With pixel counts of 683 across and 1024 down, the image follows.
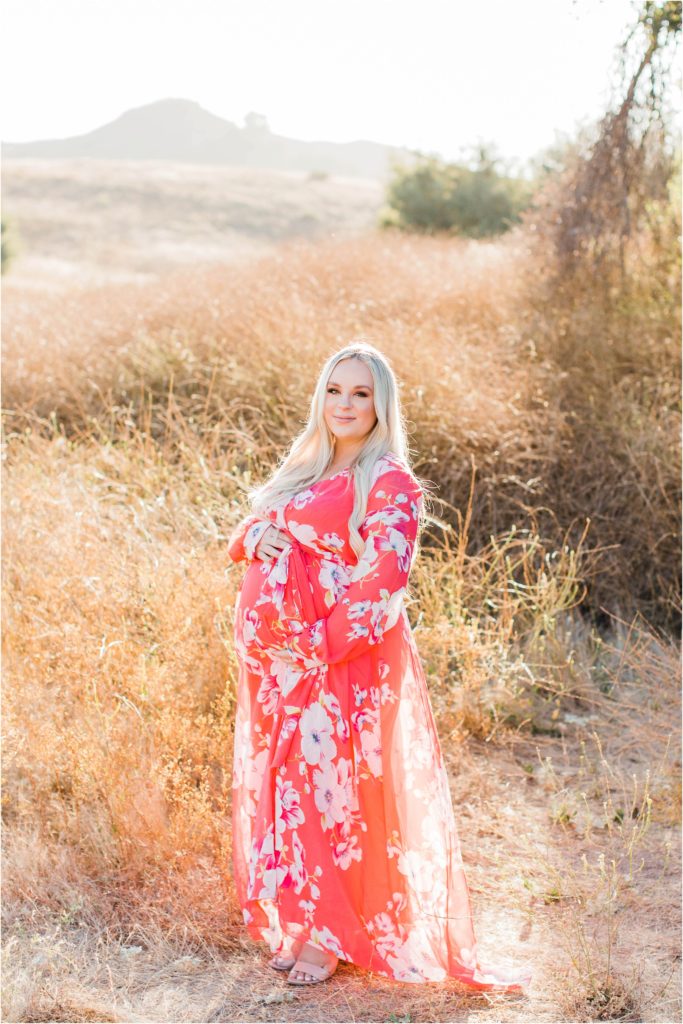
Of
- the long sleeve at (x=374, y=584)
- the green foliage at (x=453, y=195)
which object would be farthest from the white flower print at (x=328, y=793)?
the green foliage at (x=453, y=195)

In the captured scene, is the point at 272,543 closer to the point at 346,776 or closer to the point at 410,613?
the point at 346,776

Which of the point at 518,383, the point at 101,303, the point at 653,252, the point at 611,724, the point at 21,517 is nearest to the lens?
the point at 611,724

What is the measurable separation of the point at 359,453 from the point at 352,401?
0.16 meters

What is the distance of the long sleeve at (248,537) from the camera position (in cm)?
285

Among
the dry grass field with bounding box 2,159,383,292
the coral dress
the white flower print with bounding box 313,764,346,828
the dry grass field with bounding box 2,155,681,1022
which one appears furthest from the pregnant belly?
the dry grass field with bounding box 2,159,383,292

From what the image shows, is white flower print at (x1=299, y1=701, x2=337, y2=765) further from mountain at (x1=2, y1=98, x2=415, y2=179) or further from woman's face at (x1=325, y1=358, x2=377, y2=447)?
mountain at (x1=2, y1=98, x2=415, y2=179)

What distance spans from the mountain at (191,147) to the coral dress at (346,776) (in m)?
40.3

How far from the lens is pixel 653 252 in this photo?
7.44m

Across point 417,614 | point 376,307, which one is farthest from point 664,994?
point 376,307

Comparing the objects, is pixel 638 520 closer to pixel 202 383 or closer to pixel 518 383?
pixel 518 383

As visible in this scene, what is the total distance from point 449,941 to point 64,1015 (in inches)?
45.3

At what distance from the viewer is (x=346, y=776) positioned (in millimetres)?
2707

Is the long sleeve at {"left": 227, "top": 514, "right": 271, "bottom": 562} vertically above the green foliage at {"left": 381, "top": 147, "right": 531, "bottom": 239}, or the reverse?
the green foliage at {"left": 381, "top": 147, "right": 531, "bottom": 239}

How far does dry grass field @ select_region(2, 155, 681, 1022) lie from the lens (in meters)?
2.96
